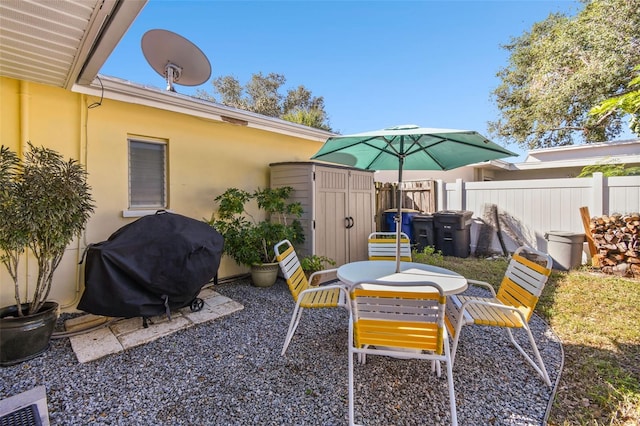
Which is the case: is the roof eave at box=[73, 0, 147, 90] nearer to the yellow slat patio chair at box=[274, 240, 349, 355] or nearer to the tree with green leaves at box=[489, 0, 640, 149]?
the yellow slat patio chair at box=[274, 240, 349, 355]

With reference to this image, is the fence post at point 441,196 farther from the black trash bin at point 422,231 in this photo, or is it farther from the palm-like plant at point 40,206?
the palm-like plant at point 40,206

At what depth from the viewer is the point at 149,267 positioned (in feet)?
10.5

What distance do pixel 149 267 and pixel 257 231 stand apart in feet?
5.90

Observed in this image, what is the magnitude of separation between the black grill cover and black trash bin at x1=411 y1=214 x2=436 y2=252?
213 inches

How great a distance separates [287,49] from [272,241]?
9883 millimetres

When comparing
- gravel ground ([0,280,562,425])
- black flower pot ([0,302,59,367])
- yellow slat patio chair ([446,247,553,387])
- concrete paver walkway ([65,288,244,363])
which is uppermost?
yellow slat patio chair ([446,247,553,387])

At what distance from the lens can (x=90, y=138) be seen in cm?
378

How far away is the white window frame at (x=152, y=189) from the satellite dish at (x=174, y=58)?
97cm

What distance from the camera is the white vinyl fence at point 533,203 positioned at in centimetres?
584

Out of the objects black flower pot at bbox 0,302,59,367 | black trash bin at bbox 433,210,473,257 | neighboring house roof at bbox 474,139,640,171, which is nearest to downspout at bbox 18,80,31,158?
black flower pot at bbox 0,302,59,367

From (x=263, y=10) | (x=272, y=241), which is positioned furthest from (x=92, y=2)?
(x=263, y=10)

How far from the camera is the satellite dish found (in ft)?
14.4

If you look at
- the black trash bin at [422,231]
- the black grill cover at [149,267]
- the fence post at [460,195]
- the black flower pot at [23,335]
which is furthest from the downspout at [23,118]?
the fence post at [460,195]

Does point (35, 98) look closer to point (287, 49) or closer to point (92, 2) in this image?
point (92, 2)
